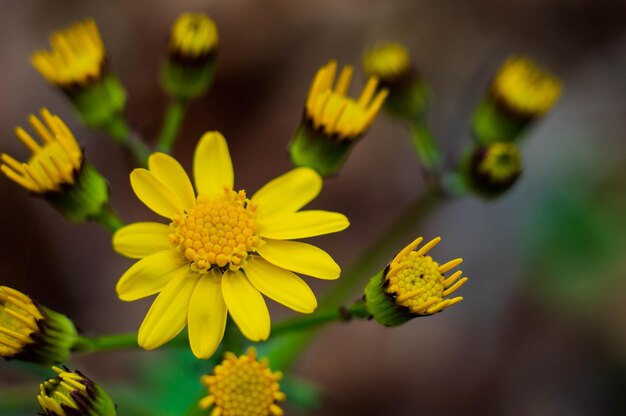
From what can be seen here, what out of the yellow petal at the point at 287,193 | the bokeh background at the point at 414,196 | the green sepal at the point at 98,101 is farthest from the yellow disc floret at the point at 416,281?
the bokeh background at the point at 414,196

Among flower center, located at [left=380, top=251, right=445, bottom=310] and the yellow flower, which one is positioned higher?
the yellow flower

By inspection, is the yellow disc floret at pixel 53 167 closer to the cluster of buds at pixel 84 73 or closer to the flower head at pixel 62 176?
the flower head at pixel 62 176

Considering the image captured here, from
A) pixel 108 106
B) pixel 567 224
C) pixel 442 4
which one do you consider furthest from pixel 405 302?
pixel 442 4

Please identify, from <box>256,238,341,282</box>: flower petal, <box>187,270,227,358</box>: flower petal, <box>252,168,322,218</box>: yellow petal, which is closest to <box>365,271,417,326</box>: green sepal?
<box>256,238,341,282</box>: flower petal

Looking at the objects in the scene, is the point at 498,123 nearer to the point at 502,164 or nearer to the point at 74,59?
the point at 502,164

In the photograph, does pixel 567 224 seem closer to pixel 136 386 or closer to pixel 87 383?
pixel 136 386

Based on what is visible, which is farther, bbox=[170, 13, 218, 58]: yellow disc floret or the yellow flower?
bbox=[170, 13, 218, 58]: yellow disc floret

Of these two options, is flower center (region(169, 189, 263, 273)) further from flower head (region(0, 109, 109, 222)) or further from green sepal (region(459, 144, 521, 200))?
green sepal (region(459, 144, 521, 200))

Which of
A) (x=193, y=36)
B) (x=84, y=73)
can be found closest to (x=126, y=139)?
(x=84, y=73)
